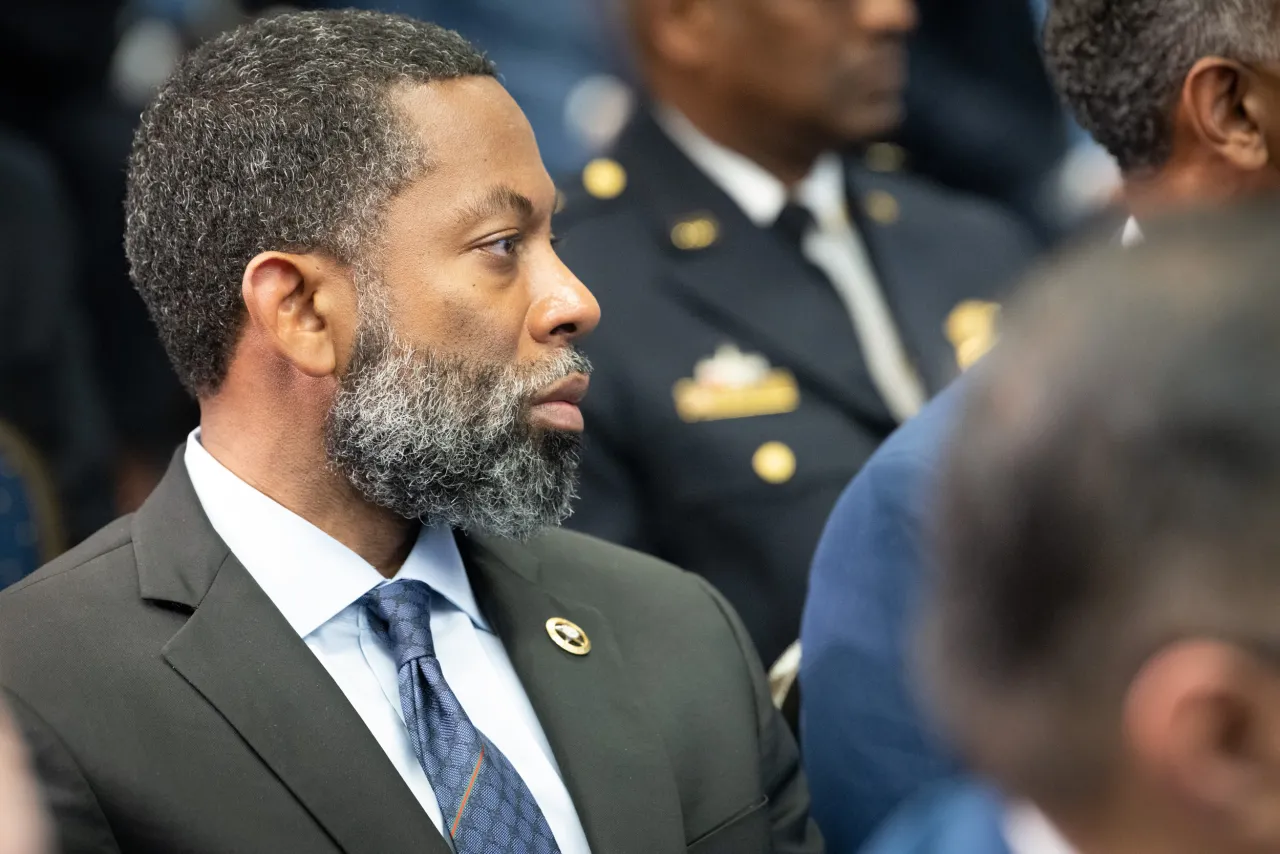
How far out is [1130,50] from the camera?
2146 mm

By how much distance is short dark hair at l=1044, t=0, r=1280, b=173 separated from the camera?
6.69ft

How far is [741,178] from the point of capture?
10.2ft

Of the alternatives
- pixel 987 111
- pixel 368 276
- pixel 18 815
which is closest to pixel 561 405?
pixel 368 276

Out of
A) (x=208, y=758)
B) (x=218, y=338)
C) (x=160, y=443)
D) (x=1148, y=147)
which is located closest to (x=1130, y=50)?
(x=1148, y=147)

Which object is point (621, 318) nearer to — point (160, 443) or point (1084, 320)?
point (160, 443)

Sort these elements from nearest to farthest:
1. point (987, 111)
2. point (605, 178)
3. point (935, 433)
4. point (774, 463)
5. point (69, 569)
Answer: point (69, 569)
point (935, 433)
point (774, 463)
point (605, 178)
point (987, 111)

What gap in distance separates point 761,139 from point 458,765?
5.90 feet

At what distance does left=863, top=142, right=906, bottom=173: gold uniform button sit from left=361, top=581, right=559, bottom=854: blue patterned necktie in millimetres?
2341

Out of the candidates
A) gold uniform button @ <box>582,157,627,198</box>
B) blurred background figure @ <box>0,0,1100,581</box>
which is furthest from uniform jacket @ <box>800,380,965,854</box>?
gold uniform button @ <box>582,157,627,198</box>

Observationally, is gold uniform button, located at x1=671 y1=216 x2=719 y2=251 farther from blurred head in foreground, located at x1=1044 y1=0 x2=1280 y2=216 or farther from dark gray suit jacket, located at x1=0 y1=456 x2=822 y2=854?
dark gray suit jacket, located at x1=0 y1=456 x2=822 y2=854

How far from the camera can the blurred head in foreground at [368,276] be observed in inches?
70.4

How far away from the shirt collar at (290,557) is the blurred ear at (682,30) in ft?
5.42

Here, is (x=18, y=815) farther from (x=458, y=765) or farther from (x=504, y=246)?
(x=504, y=246)

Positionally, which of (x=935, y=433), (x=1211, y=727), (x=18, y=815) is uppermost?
(x=1211, y=727)
